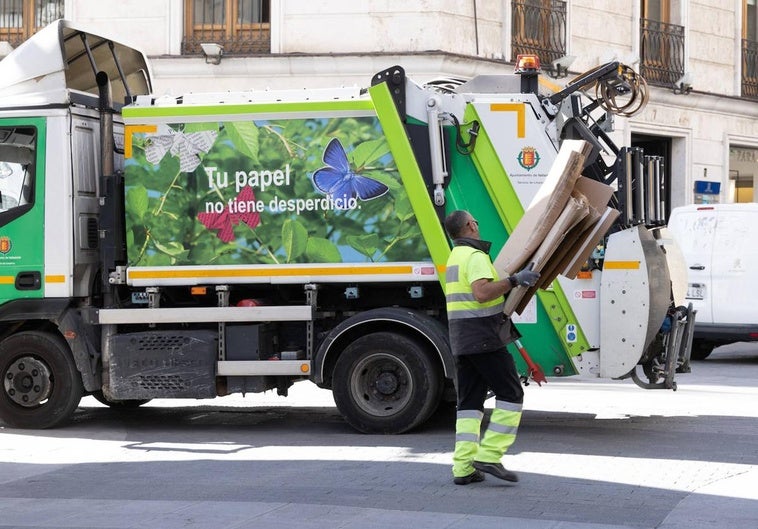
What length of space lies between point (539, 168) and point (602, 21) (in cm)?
1321

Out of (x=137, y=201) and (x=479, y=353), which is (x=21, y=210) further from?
(x=479, y=353)

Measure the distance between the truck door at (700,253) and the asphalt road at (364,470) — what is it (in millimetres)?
4425

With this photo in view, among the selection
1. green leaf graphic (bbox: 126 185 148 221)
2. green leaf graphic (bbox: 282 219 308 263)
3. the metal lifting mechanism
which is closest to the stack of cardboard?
the metal lifting mechanism

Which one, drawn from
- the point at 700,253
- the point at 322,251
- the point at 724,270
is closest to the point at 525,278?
the point at 322,251

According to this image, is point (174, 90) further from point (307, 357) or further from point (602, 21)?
point (307, 357)

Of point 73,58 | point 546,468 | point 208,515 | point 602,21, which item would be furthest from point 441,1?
point 208,515

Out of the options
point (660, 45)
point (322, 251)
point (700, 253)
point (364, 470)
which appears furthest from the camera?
point (660, 45)

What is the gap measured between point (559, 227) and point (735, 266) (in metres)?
9.28

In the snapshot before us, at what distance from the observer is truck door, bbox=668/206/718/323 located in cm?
1675

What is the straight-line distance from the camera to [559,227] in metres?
7.97

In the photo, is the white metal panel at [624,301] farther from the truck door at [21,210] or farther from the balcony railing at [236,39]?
the balcony railing at [236,39]

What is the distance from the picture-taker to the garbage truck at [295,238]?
9.76m

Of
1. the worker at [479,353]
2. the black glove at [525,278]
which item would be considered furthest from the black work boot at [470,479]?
the black glove at [525,278]

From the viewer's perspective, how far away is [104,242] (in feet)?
34.5
